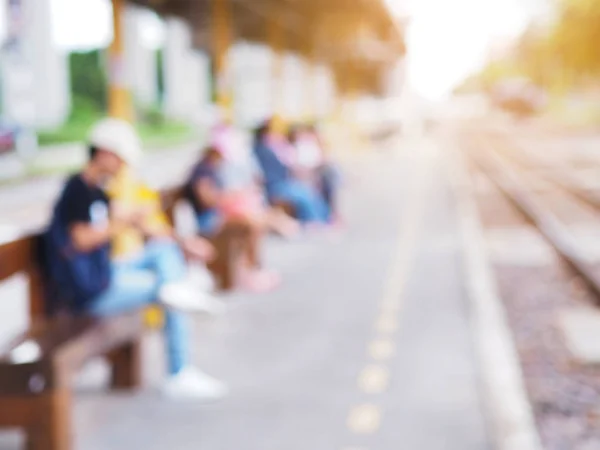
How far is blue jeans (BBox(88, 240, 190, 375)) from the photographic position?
204 inches

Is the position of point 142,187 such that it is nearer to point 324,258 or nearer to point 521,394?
point 521,394

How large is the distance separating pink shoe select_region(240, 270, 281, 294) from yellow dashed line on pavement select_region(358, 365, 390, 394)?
2843 mm

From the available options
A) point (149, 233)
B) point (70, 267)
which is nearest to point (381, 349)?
point (149, 233)

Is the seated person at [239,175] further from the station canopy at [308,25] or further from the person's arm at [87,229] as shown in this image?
the person's arm at [87,229]

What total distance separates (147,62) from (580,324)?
2636 cm

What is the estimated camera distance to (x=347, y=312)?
7.41 m

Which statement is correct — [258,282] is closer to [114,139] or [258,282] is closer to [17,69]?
[17,69]

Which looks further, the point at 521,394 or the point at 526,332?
the point at 526,332

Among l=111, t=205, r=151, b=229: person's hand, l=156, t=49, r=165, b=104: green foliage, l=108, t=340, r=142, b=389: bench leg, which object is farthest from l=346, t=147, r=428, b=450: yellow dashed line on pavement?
l=156, t=49, r=165, b=104: green foliage

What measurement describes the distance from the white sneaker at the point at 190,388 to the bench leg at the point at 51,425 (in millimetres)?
1207

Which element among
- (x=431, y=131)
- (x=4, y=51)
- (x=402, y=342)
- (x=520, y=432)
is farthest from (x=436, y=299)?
(x=431, y=131)

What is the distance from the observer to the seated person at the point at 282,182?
1125 cm

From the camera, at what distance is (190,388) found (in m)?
5.29

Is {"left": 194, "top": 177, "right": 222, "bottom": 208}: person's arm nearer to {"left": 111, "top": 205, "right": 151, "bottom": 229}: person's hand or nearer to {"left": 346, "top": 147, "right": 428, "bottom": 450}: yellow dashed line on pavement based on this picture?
{"left": 346, "top": 147, "right": 428, "bottom": 450}: yellow dashed line on pavement
